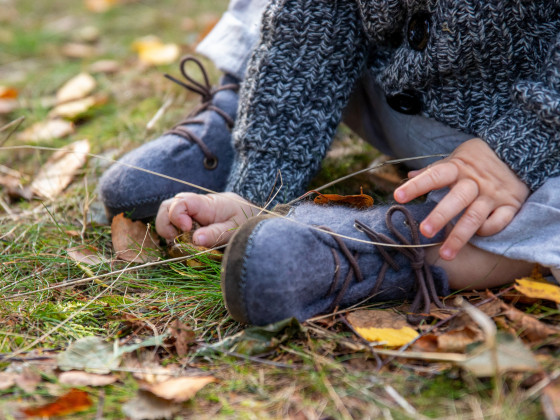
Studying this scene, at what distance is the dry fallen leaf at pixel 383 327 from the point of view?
0.83 meters

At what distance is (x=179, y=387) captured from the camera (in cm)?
75

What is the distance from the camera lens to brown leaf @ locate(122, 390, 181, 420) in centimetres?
71

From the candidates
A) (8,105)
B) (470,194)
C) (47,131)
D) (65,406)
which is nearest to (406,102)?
(470,194)

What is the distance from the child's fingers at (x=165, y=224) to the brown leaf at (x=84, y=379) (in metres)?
0.39

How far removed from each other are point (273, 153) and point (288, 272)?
15.7 inches

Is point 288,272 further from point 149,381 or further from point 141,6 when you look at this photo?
point 141,6

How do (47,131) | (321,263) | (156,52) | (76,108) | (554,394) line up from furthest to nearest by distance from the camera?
(156,52) → (76,108) → (47,131) → (321,263) → (554,394)

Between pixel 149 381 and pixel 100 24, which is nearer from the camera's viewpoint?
pixel 149 381

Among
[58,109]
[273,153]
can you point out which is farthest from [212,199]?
[58,109]

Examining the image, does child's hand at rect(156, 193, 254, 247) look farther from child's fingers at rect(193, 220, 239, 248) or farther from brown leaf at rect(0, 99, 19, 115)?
brown leaf at rect(0, 99, 19, 115)

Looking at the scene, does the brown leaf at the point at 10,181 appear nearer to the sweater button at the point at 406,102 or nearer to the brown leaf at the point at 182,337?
the brown leaf at the point at 182,337

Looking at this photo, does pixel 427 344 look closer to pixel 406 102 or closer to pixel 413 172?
pixel 413 172

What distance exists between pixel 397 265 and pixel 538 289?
0.22 m

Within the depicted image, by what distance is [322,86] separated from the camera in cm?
115
